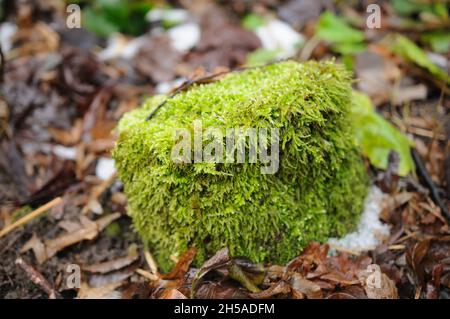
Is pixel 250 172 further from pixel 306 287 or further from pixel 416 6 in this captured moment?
pixel 416 6

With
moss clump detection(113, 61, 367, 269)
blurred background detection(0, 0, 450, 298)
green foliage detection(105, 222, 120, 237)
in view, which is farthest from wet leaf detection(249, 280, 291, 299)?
green foliage detection(105, 222, 120, 237)

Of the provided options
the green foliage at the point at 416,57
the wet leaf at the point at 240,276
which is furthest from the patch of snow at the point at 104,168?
the green foliage at the point at 416,57

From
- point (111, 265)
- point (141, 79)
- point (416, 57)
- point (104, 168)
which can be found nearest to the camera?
point (111, 265)

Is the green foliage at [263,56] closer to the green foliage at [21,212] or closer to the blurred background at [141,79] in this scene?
the blurred background at [141,79]

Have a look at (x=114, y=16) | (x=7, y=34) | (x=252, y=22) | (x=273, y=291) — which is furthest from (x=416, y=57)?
(x=7, y=34)

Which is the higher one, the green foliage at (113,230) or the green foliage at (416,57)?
the green foliage at (416,57)
